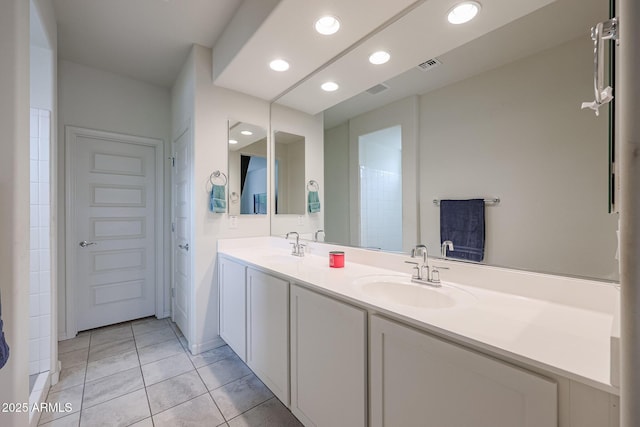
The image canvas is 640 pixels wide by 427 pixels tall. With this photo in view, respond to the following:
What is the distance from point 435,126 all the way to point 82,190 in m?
3.19

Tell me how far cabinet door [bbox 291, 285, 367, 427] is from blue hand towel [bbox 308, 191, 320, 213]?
0.91 meters

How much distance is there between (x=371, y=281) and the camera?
55.7 inches

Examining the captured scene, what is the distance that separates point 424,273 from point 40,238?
2.50 meters

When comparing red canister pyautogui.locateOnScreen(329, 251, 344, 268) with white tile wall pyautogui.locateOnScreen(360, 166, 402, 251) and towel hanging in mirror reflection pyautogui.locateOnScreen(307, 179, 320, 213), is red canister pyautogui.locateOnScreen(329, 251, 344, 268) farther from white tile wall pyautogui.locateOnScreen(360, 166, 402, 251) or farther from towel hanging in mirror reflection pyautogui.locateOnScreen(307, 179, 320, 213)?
towel hanging in mirror reflection pyautogui.locateOnScreen(307, 179, 320, 213)

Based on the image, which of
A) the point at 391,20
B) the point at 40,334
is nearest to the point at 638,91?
the point at 391,20

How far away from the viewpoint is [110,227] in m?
2.83

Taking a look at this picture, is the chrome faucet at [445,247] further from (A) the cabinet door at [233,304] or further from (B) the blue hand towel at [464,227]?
(A) the cabinet door at [233,304]

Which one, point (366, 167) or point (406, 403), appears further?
point (366, 167)

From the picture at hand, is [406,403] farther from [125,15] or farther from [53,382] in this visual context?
[125,15]

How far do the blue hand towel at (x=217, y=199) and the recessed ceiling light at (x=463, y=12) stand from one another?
1958mm

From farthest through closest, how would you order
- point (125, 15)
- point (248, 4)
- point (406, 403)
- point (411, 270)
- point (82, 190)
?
point (82, 190)
point (125, 15)
point (248, 4)
point (411, 270)
point (406, 403)

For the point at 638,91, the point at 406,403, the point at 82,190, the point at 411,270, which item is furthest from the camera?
the point at 82,190

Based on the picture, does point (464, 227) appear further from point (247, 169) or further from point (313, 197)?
point (247, 169)

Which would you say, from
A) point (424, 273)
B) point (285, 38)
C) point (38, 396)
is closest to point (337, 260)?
point (424, 273)
